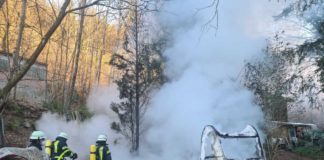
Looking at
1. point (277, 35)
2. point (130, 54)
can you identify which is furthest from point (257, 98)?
point (130, 54)

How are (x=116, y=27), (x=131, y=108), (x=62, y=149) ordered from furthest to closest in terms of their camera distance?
(x=116, y=27) → (x=131, y=108) → (x=62, y=149)

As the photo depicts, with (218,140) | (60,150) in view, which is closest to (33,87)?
(60,150)

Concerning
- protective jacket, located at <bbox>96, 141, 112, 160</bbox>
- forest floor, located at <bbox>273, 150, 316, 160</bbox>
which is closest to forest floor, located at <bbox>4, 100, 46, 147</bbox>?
protective jacket, located at <bbox>96, 141, 112, 160</bbox>

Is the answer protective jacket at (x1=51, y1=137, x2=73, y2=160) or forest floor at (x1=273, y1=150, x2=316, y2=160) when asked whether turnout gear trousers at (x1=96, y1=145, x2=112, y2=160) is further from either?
forest floor at (x1=273, y1=150, x2=316, y2=160)

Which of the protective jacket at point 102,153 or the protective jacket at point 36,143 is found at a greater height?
the protective jacket at point 36,143

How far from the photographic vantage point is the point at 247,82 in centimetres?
1491

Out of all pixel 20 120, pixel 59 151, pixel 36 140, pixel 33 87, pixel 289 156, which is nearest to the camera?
pixel 36 140

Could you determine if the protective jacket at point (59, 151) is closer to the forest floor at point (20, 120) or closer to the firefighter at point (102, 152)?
the firefighter at point (102, 152)

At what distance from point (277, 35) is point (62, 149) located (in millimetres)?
11551

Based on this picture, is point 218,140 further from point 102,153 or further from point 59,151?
point 59,151

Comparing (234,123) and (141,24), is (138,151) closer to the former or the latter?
(141,24)

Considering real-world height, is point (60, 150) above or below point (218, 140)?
below

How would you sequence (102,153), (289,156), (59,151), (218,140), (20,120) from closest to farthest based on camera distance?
(218,140)
(102,153)
(59,151)
(20,120)
(289,156)

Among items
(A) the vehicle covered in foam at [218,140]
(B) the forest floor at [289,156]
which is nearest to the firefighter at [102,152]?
(A) the vehicle covered in foam at [218,140]
